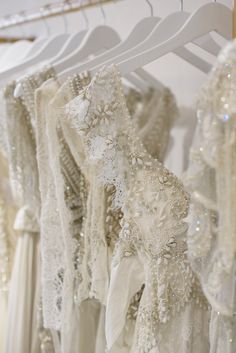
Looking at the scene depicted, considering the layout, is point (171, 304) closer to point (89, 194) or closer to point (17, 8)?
point (89, 194)

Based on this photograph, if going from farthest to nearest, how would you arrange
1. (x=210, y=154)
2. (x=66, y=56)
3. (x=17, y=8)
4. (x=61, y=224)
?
(x=17, y=8), (x=66, y=56), (x=61, y=224), (x=210, y=154)

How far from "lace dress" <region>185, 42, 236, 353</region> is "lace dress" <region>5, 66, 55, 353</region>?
44cm

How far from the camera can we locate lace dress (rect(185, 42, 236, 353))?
0.58m

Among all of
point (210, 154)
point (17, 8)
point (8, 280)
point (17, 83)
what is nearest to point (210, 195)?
point (210, 154)

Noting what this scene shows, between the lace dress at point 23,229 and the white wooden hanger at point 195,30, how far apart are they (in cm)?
19

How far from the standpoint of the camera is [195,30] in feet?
2.77

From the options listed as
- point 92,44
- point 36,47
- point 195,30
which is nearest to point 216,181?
point 195,30

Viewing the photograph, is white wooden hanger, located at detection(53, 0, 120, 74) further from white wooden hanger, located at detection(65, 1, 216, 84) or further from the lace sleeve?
the lace sleeve

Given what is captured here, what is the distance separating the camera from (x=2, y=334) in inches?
46.2

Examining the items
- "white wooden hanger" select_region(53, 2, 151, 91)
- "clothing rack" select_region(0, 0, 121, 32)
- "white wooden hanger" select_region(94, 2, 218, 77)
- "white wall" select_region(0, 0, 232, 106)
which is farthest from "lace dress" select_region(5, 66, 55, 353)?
"white wall" select_region(0, 0, 232, 106)

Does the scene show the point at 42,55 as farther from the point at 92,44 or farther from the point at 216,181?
the point at 216,181

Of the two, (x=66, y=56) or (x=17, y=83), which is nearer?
(x=17, y=83)

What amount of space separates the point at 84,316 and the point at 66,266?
11 centimetres

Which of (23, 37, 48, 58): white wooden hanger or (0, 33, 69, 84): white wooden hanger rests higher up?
(23, 37, 48, 58): white wooden hanger
